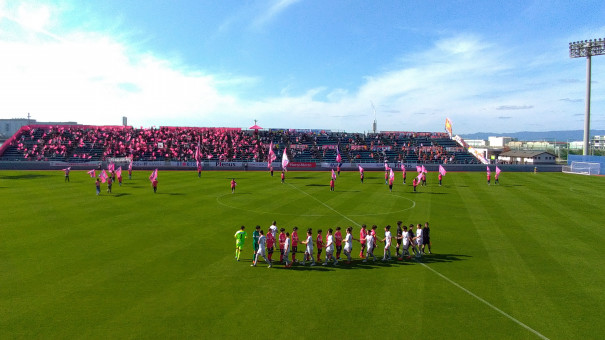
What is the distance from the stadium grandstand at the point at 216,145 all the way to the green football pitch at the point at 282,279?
44945mm

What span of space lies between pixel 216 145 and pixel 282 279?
63548 millimetres

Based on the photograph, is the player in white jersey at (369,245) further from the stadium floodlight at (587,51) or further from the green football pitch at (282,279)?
the stadium floodlight at (587,51)

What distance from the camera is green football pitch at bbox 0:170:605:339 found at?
393 inches

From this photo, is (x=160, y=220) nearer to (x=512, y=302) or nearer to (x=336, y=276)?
(x=336, y=276)

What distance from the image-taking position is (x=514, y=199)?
3294cm

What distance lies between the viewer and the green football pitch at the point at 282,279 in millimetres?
9977

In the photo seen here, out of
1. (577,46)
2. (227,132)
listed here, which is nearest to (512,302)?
(227,132)

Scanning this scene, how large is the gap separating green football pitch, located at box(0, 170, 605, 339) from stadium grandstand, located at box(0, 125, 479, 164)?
44.9 m

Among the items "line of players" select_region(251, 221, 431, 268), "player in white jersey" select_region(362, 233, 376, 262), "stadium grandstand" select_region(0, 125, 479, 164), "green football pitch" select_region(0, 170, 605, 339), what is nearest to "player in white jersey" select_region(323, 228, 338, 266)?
"line of players" select_region(251, 221, 431, 268)

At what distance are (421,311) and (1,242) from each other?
750 inches

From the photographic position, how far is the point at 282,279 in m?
13.5

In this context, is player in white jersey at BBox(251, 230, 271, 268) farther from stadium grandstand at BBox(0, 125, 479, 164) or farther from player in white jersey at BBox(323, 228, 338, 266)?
stadium grandstand at BBox(0, 125, 479, 164)

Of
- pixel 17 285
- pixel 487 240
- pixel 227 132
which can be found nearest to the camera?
pixel 17 285

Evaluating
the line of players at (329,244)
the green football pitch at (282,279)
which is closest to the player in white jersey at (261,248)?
the line of players at (329,244)
